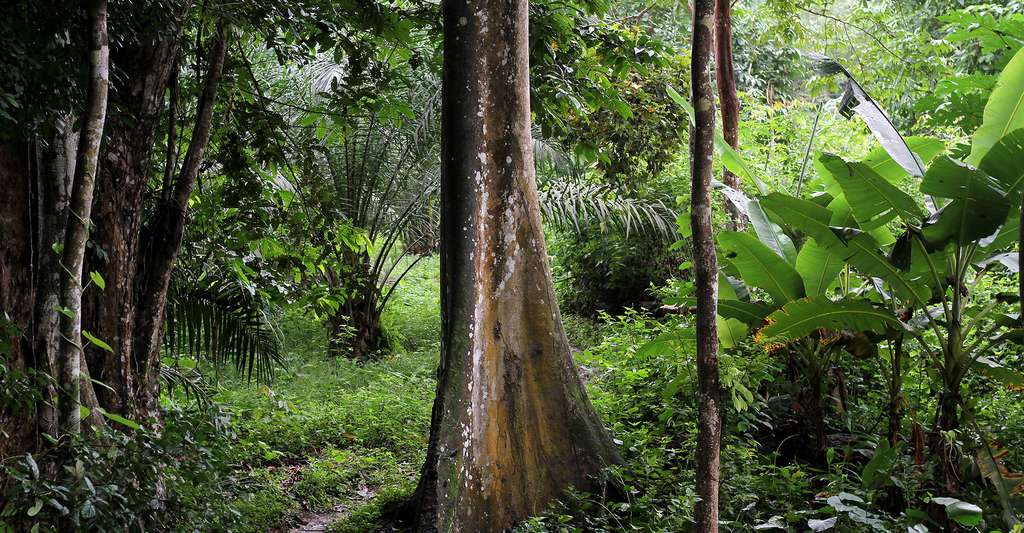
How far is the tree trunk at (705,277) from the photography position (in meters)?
3.43

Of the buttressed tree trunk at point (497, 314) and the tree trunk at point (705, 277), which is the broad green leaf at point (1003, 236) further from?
the buttressed tree trunk at point (497, 314)

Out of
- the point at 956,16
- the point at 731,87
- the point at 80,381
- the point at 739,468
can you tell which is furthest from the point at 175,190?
the point at 956,16

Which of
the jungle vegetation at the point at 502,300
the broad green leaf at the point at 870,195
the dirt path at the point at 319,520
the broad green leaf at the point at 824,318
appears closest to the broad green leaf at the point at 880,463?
the jungle vegetation at the point at 502,300

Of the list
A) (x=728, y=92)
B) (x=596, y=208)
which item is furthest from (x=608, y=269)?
(x=728, y=92)

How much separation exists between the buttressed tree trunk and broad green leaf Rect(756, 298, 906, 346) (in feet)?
4.01

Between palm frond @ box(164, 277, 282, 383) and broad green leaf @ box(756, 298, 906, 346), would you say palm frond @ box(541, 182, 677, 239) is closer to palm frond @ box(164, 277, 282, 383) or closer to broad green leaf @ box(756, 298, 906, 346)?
palm frond @ box(164, 277, 282, 383)

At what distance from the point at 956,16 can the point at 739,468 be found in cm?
387

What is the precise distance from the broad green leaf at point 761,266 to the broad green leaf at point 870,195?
0.70m

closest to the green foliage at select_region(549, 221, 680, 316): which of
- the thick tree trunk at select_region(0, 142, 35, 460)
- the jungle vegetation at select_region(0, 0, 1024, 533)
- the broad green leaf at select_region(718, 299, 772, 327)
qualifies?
the jungle vegetation at select_region(0, 0, 1024, 533)

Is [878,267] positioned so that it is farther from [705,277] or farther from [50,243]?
[50,243]

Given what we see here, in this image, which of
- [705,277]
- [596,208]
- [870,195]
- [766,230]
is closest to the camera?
[705,277]

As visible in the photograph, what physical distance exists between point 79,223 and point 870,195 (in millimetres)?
3738

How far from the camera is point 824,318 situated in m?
4.30

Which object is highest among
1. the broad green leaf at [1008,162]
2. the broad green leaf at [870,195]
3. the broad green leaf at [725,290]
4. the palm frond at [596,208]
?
the palm frond at [596,208]
